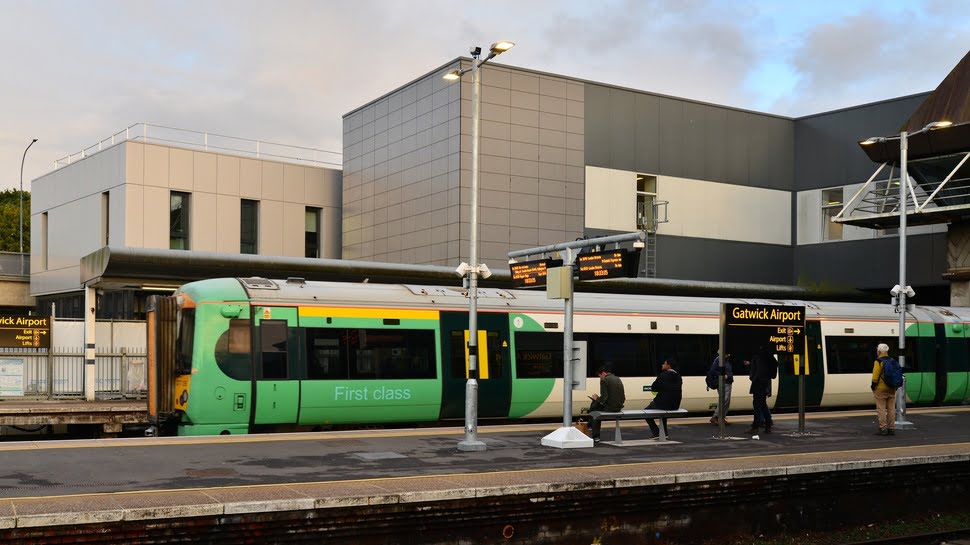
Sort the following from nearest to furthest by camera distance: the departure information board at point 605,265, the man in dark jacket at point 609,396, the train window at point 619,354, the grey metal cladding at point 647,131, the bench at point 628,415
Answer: the departure information board at point 605,265, the bench at point 628,415, the man in dark jacket at point 609,396, the train window at point 619,354, the grey metal cladding at point 647,131

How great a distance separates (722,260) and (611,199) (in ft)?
22.6

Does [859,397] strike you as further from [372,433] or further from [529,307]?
[372,433]

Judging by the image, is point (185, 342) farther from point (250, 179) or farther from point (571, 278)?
point (250, 179)

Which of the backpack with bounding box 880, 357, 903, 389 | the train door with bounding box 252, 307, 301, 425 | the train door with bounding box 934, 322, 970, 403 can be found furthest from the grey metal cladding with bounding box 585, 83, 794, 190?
the train door with bounding box 252, 307, 301, 425

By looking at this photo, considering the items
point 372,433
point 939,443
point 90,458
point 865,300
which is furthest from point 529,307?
point 865,300

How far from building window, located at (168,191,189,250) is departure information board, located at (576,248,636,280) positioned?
28.1m

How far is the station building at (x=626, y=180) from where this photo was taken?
38.4 meters

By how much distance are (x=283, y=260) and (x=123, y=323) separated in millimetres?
4999

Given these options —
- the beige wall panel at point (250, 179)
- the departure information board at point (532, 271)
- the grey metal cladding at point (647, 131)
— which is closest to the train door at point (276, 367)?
the departure information board at point (532, 271)

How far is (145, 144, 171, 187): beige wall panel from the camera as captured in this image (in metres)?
40.0

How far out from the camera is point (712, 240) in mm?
43844

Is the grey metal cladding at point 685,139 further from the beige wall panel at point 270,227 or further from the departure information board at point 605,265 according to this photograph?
the departure information board at point 605,265

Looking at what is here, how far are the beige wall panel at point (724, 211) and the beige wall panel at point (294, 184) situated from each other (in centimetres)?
1642

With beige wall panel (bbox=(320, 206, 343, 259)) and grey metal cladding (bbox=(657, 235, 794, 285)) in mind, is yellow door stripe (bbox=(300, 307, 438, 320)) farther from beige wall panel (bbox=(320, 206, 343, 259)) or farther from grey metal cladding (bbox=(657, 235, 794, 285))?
beige wall panel (bbox=(320, 206, 343, 259))
